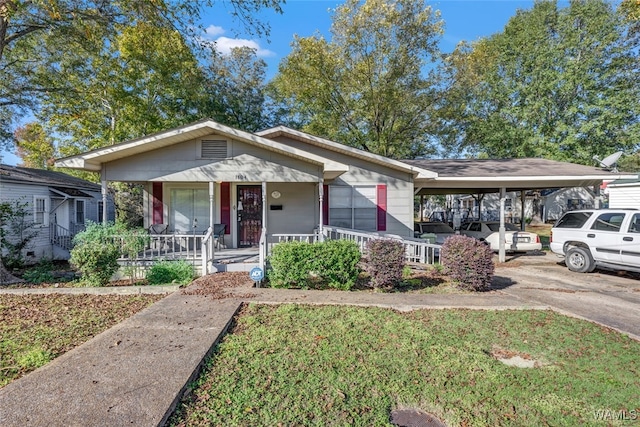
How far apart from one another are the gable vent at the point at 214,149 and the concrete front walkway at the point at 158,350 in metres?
3.82

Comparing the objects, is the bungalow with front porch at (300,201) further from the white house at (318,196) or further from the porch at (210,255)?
the porch at (210,255)

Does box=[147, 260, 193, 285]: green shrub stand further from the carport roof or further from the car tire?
the car tire

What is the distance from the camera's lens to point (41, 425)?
2443mm

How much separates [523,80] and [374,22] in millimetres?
13074

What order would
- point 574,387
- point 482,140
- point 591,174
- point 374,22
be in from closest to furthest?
point 574,387 → point 591,174 → point 374,22 → point 482,140

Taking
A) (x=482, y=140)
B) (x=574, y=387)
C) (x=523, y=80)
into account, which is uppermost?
(x=523, y=80)

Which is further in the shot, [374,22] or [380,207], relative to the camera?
[374,22]

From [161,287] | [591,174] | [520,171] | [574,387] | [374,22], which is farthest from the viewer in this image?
[374,22]

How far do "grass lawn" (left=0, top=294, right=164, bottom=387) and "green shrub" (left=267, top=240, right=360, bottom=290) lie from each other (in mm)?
2525

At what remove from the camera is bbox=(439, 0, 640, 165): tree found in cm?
1967

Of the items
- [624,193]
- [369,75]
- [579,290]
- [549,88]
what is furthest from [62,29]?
[549,88]

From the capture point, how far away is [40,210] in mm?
12992

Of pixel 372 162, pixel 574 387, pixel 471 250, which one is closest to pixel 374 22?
pixel 372 162

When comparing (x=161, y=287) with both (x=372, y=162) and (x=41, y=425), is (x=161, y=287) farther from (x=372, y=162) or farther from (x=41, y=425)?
(x=372, y=162)
